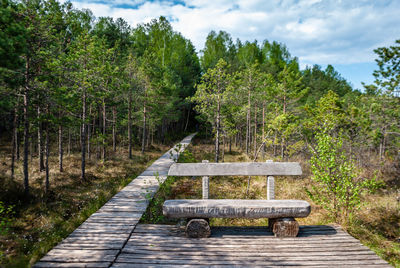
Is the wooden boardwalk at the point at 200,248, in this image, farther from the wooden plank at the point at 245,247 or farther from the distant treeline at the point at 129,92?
the distant treeline at the point at 129,92

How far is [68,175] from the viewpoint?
991cm

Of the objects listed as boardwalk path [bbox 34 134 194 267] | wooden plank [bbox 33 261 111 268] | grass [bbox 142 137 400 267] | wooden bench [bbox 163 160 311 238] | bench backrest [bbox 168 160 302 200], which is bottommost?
grass [bbox 142 137 400 267]

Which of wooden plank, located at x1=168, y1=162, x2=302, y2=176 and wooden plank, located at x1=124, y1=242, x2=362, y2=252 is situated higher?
wooden plank, located at x1=168, y1=162, x2=302, y2=176

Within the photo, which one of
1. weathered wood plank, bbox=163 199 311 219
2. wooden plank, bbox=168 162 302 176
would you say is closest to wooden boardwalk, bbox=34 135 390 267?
weathered wood plank, bbox=163 199 311 219

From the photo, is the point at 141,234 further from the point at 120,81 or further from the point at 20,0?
the point at 120,81

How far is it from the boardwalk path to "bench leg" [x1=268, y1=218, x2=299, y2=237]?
292cm

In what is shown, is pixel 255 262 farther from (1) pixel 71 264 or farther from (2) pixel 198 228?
(1) pixel 71 264

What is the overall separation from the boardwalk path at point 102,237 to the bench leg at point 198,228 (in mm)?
1236

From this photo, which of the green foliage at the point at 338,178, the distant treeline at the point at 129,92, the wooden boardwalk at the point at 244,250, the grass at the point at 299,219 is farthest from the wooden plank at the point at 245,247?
the distant treeline at the point at 129,92

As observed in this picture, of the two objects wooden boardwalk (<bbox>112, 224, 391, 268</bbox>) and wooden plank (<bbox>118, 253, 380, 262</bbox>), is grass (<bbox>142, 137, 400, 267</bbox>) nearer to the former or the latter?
wooden boardwalk (<bbox>112, 224, 391, 268</bbox>)

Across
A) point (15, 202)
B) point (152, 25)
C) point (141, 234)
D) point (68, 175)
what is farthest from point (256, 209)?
point (152, 25)

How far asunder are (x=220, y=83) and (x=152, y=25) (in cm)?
2631

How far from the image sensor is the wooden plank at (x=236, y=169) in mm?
4949

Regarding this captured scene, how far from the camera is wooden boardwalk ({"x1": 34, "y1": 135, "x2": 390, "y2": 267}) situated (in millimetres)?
3389
